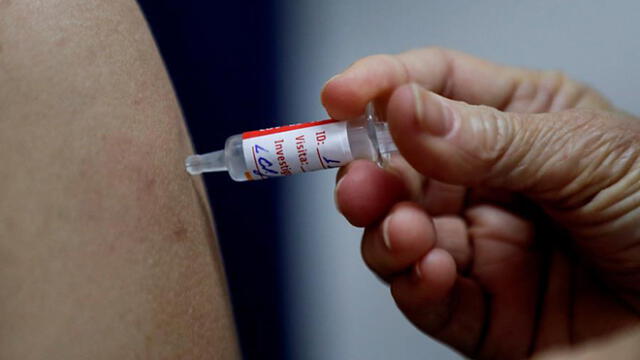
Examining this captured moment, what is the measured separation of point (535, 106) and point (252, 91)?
62 cm

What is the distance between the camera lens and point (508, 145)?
2.16ft

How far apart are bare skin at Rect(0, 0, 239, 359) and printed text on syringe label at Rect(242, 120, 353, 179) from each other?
10cm

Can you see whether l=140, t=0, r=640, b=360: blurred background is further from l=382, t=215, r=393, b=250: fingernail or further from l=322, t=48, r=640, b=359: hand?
l=382, t=215, r=393, b=250: fingernail

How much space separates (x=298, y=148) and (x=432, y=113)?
188 mm

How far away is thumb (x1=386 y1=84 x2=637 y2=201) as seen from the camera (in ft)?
2.07

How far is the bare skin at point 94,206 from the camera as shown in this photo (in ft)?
1.90

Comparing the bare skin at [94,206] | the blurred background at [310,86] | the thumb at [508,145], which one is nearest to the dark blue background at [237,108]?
the blurred background at [310,86]

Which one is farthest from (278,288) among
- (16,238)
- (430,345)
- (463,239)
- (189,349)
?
(16,238)

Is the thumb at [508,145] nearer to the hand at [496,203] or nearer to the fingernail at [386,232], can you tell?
the hand at [496,203]

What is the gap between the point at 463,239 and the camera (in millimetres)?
933

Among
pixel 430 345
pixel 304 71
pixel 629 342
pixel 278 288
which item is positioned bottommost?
pixel 430 345

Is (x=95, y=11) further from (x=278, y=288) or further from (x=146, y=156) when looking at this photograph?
(x=278, y=288)

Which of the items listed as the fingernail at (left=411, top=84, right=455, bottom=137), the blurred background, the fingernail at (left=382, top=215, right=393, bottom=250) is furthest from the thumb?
the blurred background

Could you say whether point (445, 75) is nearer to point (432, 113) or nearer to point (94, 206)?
point (432, 113)
